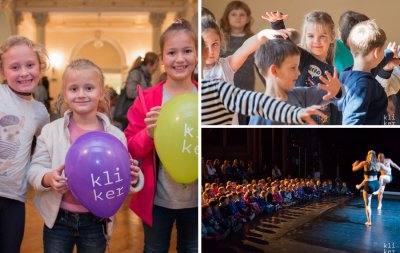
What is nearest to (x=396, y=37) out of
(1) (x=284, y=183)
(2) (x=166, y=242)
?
(1) (x=284, y=183)

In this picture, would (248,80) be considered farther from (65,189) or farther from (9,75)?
(9,75)

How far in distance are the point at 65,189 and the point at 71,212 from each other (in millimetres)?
99

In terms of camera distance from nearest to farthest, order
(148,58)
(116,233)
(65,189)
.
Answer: (65,189), (148,58), (116,233)

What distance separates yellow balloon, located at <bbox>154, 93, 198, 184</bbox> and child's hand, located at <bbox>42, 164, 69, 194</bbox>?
12.3 inches

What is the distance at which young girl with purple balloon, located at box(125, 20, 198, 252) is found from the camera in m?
1.57

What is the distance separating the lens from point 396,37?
155 cm

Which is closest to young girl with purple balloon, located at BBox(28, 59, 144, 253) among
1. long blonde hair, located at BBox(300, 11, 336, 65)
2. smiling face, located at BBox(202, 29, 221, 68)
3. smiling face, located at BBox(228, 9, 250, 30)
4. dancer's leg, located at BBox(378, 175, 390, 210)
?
smiling face, located at BBox(202, 29, 221, 68)

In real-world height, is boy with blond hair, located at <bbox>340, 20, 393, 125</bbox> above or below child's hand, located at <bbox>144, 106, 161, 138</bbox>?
above

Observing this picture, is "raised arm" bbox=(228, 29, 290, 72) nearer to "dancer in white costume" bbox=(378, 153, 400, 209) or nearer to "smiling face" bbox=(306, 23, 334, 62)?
"smiling face" bbox=(306, 23, 334, 62)

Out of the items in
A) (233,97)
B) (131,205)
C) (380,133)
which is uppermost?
(233,97)

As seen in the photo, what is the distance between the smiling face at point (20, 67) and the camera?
1.54m

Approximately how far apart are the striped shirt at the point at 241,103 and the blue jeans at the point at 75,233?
→ 1.66ft

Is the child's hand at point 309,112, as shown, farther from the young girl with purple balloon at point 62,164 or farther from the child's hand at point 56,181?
the child's hand at point 56,181

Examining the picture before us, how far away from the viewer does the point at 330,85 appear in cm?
156
